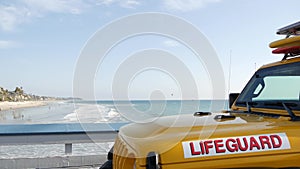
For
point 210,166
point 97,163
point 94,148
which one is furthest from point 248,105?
point 94,148

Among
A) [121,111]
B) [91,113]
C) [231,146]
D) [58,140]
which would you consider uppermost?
[121,111]

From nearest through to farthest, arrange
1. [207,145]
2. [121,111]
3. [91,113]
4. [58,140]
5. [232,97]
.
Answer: [207,145], [121,111], [232,97], [58,140], [91,113]

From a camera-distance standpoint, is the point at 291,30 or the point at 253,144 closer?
the point at 253,144

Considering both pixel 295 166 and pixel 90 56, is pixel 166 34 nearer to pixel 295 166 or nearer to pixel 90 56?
pixel 90 56

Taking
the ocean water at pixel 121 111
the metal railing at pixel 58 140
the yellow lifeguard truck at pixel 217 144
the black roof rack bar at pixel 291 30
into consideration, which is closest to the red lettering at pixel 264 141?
the yellow lifeguard truck at pixel 217 144

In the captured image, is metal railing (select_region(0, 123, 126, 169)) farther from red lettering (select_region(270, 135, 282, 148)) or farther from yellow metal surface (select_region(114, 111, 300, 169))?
red lettering (select_region(270, 135, 282, 148))

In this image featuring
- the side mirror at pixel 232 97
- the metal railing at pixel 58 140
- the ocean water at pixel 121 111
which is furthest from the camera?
the metal railing at pixel 58 140

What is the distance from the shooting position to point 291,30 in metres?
3.10

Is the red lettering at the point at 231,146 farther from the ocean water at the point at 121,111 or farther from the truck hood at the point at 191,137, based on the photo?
the ocean water at the point at 121,111

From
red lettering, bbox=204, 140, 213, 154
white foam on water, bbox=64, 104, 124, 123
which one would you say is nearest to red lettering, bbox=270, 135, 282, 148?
red lettering, bbox=204, 140, 213, 154

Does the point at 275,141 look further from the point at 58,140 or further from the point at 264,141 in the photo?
the point at 58,140

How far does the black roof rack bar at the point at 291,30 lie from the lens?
2994 mm

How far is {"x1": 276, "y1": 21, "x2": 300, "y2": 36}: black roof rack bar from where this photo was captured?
299cm

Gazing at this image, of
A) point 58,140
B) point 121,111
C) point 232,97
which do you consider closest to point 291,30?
point 232,97
